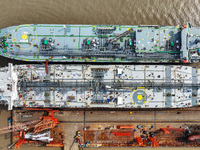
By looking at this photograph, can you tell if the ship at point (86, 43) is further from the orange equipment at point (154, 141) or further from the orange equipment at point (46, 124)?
the orange equipment at point (154, 141)

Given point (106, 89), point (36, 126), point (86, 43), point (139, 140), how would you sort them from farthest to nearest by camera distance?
point (139, 140)
point (36, 126)
point (86, 43)
point (106, 89)

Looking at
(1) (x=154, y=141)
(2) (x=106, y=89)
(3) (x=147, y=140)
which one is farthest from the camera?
(3) (x=147, y=140)

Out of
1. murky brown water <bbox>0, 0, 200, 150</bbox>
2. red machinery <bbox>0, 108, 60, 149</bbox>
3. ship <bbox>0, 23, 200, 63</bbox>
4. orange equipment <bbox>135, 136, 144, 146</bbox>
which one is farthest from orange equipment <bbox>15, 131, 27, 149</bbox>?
orange equipment <bbox>135, 136, 144, 146</bbox>

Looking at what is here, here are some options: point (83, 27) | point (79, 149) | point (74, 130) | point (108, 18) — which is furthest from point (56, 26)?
point (79, 149)

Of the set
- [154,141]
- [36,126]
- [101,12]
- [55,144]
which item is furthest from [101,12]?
[55,144]

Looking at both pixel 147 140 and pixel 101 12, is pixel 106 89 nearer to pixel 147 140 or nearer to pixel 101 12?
pixel 147 140

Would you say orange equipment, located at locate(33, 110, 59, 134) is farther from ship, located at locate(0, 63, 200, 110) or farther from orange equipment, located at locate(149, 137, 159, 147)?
orange equipment, located at locate(149, 137, 159, 147)

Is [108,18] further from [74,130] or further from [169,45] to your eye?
[74,130]
